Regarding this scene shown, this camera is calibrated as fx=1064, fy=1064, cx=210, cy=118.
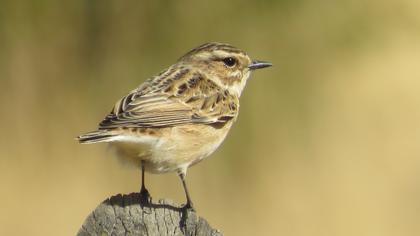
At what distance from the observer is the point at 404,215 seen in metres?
9.51

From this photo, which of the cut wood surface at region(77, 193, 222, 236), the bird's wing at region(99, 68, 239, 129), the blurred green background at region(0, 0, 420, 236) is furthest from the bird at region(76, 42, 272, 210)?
the blurred green background at region(0, 0, 420, 236)

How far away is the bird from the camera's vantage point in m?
6.35

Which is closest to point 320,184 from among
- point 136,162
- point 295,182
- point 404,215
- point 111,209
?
point 295,182

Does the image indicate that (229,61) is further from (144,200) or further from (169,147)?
(144,200)

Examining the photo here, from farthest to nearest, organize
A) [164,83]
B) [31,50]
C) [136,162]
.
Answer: [31,50] → [164,83] → [136,162]

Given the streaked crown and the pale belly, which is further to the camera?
the streaked crown

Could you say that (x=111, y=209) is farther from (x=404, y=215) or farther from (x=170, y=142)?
(x=404, y=215)

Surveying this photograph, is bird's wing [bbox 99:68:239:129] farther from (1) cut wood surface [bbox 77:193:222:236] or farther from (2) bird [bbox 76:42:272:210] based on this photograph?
(1) cut wood surface [bbox 77:193:222:236]

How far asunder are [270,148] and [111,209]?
4.41 meters

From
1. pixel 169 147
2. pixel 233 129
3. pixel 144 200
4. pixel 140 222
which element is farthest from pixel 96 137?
pixel 233 129

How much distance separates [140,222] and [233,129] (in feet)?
14.1

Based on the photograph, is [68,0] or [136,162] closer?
[136,162]

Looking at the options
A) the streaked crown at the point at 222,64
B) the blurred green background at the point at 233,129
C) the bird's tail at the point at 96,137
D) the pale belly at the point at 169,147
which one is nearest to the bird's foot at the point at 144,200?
the bird's tail at the point at 96,137

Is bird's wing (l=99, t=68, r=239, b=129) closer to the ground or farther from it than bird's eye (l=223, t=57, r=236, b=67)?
closer to the ground
